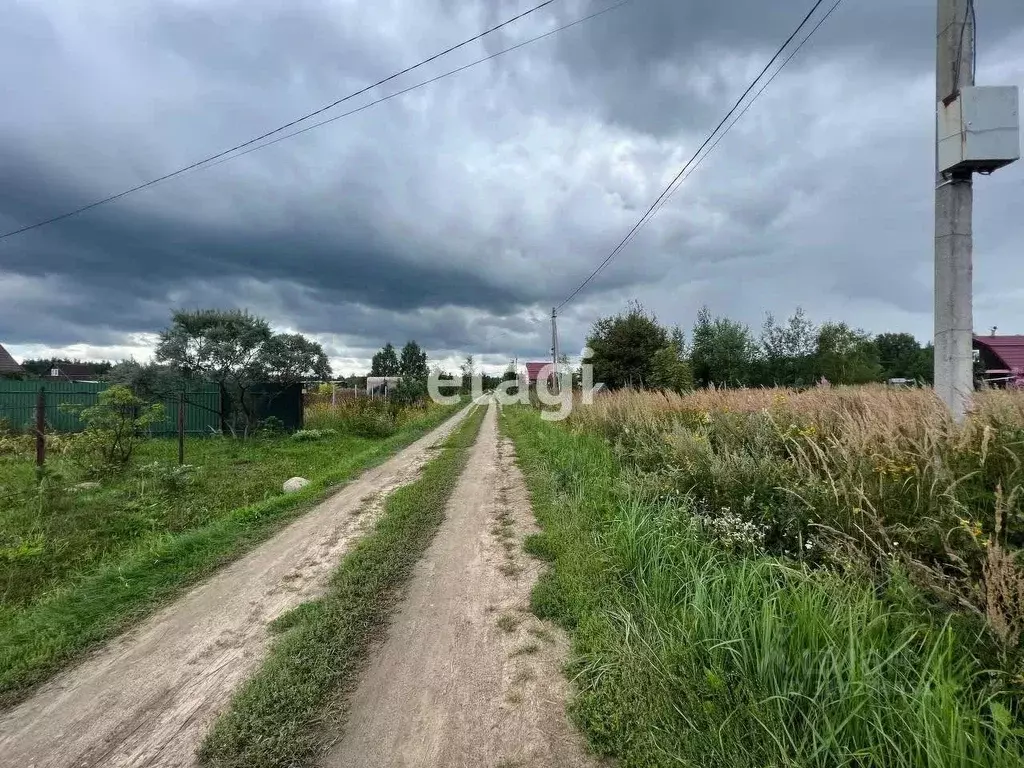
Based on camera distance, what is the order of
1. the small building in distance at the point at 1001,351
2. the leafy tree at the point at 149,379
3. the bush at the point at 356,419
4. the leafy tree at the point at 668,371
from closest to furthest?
the leafy tree at the point at 149,379
the small building in distance at the point at 1001,351
the bush at the point at 356,419
the leafy tree at the point at 668,371

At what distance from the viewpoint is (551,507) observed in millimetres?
5926

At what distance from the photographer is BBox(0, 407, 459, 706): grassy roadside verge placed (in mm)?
3037

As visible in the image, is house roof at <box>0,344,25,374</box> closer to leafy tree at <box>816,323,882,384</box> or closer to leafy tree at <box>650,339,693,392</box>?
leafy tree at <box>650,339,693,392</box>

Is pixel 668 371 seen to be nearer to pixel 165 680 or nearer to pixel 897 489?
pixel 897 489

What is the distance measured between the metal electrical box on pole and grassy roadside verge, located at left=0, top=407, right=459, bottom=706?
253 inches

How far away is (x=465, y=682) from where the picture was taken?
106 inches

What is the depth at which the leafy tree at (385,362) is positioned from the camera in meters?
68.4

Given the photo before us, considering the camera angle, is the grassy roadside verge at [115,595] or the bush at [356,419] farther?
the bush at [356,419]

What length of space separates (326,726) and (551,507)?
12.7 ft

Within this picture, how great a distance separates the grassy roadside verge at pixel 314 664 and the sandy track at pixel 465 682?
146 mm

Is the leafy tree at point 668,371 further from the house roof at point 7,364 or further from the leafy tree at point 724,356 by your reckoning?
the house roof at point 7,364

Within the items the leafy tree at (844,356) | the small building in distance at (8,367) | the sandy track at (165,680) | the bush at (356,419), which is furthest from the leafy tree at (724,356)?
the small building in distance at (8,367)

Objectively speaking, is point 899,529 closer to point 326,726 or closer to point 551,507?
point 326,726

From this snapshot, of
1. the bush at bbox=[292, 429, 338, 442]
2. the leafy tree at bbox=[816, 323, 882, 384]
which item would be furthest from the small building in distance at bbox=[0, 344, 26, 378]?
the leafy tree at bbox=[816, 323, 882, 384]
